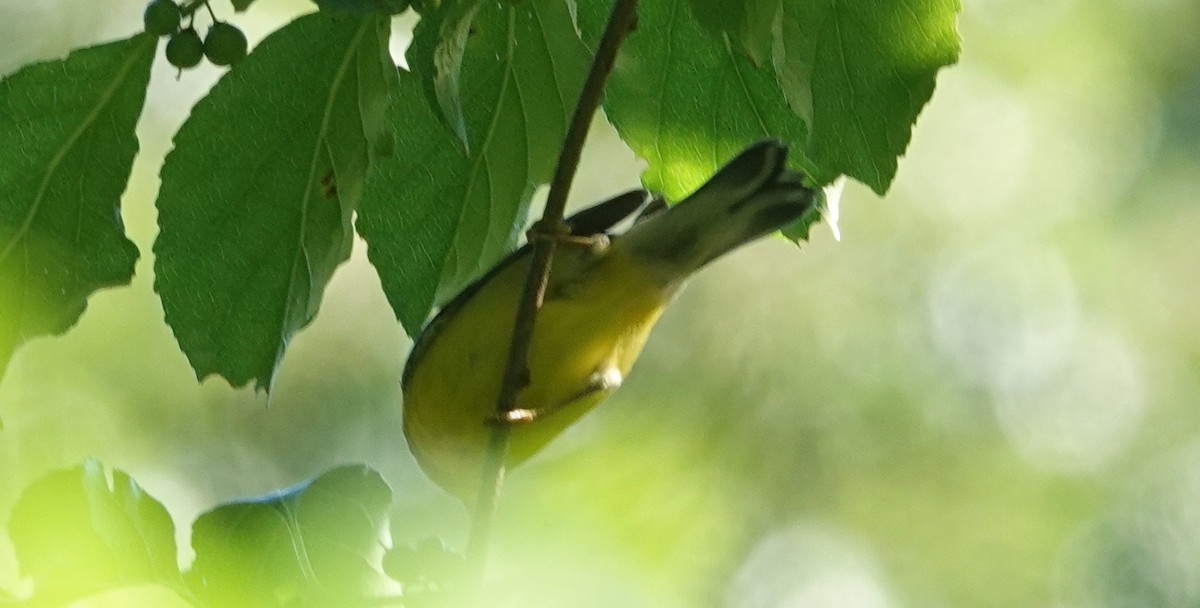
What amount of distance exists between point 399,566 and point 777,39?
31.2 inches

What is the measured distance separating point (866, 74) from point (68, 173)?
44.5 inches

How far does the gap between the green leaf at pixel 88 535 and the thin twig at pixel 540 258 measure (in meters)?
0.36

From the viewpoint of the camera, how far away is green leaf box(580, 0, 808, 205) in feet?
6.63

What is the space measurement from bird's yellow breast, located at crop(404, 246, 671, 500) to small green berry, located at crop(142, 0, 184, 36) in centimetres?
115

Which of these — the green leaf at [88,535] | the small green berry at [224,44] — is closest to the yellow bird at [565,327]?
the small green berry at [224,44]

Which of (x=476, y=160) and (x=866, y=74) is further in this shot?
(x=476, y=160)

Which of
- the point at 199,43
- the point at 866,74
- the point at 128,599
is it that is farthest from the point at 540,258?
the point at 128,599

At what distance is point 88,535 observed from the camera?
998mm

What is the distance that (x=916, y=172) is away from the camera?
9.66 m

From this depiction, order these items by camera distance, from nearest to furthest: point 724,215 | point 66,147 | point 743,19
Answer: point 743,19
point 66,147
point 724,215

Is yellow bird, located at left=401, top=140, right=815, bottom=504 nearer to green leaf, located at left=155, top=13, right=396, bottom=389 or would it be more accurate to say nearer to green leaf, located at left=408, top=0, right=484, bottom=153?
green leaf, located at left=155, top=13, right=396, bottom=389

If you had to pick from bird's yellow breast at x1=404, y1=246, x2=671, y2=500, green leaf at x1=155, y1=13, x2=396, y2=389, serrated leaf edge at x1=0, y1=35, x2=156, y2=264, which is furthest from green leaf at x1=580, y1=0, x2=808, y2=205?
bird's yellow breast at x1=404, y1=246, x2=671, y2=500

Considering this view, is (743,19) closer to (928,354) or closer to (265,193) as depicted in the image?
(265,193)

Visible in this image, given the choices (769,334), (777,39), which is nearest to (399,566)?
(777,39)
